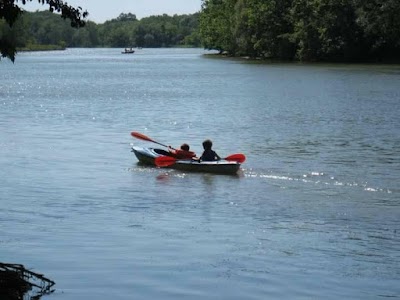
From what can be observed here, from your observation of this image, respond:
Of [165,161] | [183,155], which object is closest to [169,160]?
[165,161]

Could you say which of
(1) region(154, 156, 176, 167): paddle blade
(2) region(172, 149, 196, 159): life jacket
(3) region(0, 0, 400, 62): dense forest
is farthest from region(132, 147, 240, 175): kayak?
(3) region(0, 0, 400, 62): dense forest

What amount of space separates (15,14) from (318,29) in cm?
9231

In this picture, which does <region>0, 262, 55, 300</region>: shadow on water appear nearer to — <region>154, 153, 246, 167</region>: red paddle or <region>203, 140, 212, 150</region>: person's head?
<region>203, 140, 212, 150</region>: person's head

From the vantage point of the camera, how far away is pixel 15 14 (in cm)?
1021

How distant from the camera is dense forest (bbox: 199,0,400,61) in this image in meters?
93.8

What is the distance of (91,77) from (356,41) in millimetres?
29123

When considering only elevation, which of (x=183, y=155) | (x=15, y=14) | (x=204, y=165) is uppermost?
(x=15, y=14)

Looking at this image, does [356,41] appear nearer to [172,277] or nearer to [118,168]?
[118,168]

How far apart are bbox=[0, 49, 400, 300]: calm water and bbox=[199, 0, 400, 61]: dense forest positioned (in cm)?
4728

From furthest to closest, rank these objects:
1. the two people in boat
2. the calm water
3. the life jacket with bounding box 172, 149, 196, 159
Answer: the life jacket with bounding box 172, 149, 196, 159, the two people in boat, the calm water

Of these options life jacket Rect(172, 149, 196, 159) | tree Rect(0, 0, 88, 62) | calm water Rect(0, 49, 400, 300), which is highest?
tree Rect(0, 0, 88, 62)

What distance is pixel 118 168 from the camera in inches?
1093

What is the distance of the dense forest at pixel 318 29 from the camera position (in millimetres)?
93812

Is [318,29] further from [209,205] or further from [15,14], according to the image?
[15,14]
